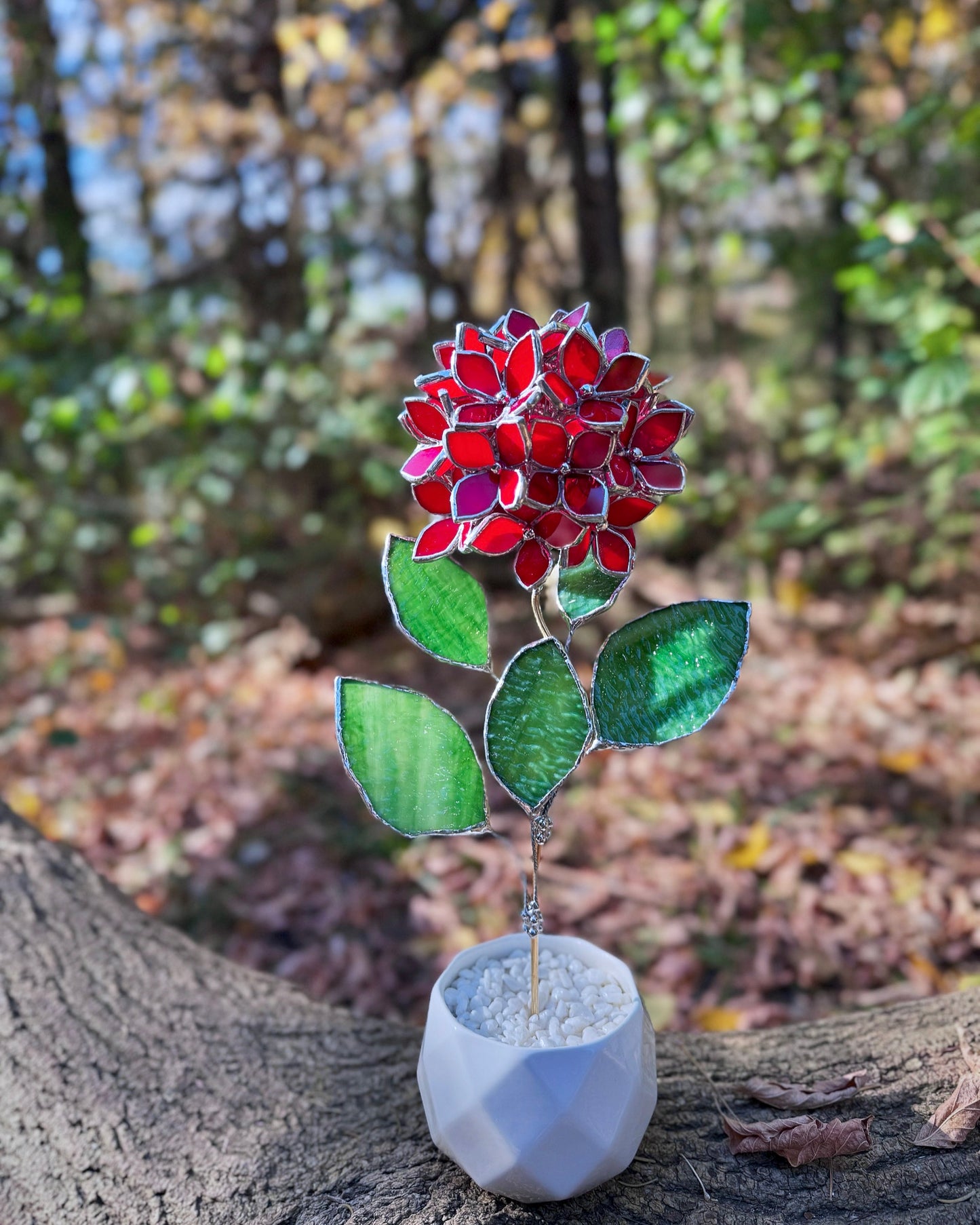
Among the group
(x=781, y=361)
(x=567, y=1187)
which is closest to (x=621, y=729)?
(x=567, y=1187)

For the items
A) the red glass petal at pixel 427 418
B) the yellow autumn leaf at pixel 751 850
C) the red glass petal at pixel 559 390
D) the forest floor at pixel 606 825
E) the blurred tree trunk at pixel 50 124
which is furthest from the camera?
the blurred tree trunk at pixel 50 124

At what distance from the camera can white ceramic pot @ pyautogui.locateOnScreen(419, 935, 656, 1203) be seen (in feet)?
3.41

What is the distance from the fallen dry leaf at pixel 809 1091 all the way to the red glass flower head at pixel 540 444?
2.50ft

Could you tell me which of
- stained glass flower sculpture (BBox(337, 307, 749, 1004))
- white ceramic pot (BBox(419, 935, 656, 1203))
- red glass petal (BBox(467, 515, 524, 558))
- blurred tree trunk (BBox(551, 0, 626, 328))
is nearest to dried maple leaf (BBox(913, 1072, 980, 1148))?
white ceramic pot (BBox(419, 935, 656, 1203))

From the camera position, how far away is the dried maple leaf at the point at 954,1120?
1172 millimetres

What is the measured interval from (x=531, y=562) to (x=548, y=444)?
0.15 metres

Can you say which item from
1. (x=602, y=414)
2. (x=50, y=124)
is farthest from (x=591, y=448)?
(x=50, y=124)

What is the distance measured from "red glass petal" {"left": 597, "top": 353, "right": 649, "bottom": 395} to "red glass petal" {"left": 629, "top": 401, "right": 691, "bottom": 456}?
0.06 meters

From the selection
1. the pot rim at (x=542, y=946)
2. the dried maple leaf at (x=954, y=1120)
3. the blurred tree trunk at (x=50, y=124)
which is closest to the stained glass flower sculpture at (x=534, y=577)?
the pot rim at (x=542, y=946)

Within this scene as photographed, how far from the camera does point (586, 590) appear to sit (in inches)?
47.4

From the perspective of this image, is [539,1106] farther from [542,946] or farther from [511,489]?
[511,489]

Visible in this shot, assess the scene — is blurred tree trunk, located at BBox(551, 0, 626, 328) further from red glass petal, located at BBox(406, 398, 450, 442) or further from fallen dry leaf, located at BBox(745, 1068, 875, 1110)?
fallen dry leaf, located at BBox(745, 1068, 875, 1110)

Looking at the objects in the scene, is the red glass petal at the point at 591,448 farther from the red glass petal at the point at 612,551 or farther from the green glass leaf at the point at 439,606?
the green glass leaf at the point at 439,606

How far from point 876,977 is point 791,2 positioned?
9.44ft
